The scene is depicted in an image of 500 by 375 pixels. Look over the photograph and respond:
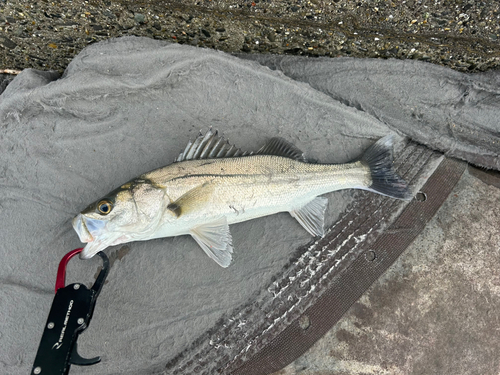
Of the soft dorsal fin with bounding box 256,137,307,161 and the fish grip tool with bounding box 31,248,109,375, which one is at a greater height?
the soft dorsal fin with bounding box 256,137,307,161

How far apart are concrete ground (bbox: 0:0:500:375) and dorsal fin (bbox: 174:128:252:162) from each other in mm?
1063

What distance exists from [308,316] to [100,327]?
5.26 feet

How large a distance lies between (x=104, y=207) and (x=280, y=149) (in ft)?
4.46

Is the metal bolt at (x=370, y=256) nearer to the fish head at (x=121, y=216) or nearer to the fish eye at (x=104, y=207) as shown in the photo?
the fish head at (x=121, y=216)

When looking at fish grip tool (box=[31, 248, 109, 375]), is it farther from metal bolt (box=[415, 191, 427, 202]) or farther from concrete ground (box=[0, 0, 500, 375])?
metal bolt (box=[415, 191, 427, 202])

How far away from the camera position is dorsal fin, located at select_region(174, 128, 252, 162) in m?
2.49

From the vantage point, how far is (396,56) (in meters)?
3.00

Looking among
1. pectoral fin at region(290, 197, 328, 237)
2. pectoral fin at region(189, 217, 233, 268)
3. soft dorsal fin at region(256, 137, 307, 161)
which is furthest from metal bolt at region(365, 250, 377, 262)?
pectoral fin at region(189, 217, 233, 268)

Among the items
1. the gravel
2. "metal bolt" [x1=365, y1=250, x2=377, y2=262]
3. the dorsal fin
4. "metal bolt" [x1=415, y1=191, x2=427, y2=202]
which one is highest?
the gravel

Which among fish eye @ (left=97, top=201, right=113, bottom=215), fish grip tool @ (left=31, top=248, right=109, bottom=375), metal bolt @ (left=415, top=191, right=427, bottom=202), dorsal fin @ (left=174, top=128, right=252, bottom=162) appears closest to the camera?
fish grip tool @ (left=31, top=248, right=109, bottom=375)

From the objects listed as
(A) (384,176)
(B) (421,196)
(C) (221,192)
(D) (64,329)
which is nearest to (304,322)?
(C) (221,192)

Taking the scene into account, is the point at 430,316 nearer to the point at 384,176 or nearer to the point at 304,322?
the point at 304,322

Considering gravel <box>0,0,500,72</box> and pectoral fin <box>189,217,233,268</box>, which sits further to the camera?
gravel <box>0,0,500,72</box>

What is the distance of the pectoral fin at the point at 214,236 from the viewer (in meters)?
2.47
